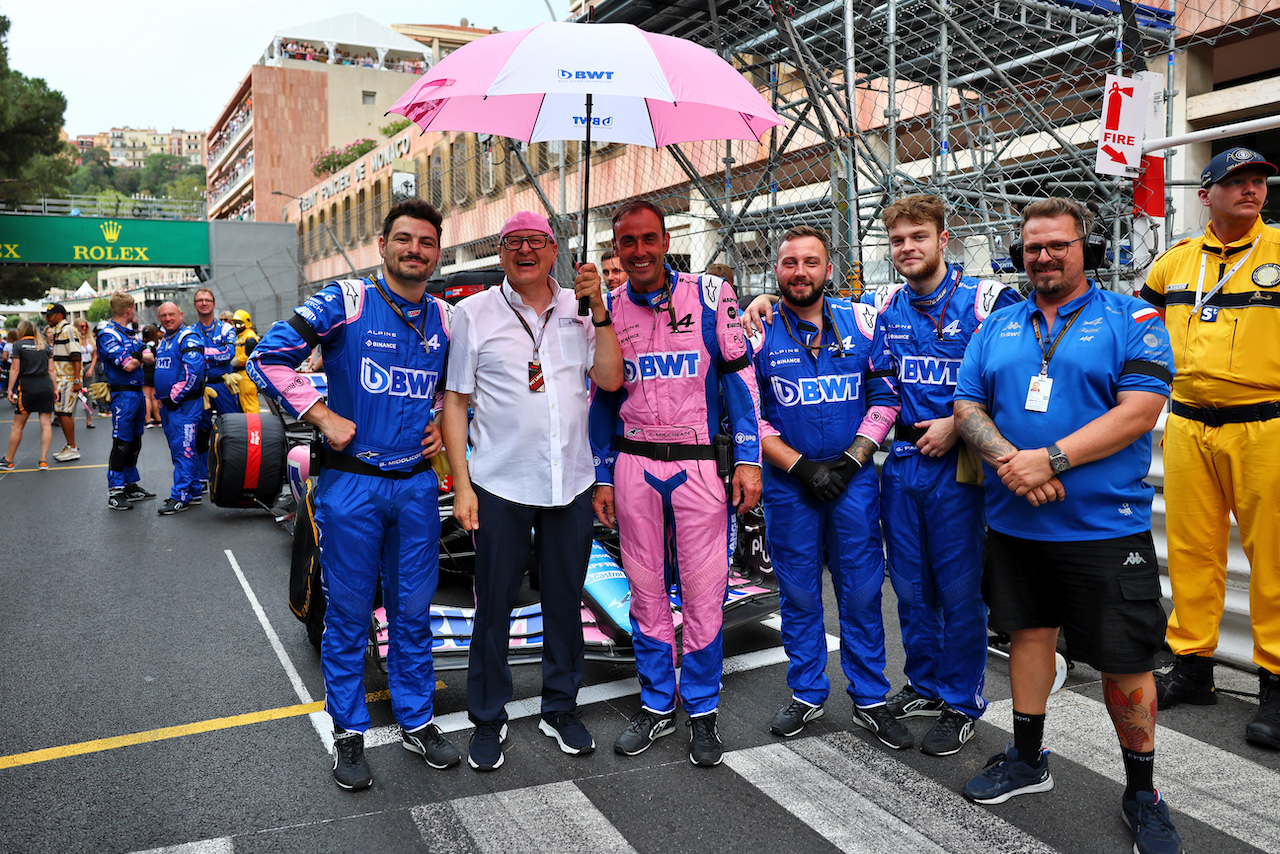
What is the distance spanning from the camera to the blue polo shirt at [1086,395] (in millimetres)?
2854

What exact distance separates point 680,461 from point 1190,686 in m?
2.37

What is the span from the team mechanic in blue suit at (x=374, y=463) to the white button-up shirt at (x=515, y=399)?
0.15 meters

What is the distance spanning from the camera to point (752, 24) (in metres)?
7.32

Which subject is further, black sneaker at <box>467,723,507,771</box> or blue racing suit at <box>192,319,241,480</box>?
blue racing suit at <box>192,319,241,480</box>

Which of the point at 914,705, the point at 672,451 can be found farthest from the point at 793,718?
the point at 672,451

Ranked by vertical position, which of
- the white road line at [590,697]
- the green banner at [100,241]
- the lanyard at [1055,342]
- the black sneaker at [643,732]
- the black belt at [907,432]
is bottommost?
the white road line at [590,697]

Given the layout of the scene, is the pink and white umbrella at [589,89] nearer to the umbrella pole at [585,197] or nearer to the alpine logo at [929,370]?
the umbrella pole at [585,197]

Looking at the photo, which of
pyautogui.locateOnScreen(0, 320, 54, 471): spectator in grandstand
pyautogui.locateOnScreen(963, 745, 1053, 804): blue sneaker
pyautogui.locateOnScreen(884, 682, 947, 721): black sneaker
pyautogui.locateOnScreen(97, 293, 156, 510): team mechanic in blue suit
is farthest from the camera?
pyautogui.locateOnScreen(0, 320, 54, 471): spectator in grandstand

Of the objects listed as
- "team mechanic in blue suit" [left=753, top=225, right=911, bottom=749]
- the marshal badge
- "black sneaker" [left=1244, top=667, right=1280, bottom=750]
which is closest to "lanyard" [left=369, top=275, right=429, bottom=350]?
"team mechanic in blue suit" [left=753, top=225, right=911, bottom=749]

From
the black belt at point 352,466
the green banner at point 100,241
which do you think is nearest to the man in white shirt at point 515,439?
the black belt at point 352,466

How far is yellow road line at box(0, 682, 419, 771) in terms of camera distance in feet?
11.3

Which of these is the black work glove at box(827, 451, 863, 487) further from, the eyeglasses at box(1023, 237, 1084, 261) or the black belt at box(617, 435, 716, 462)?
the eyeglasses at box(1023, 237, 1084, 261)

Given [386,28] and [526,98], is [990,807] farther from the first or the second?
[386,28]

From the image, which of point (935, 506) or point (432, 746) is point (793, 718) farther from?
point (432, 746)
